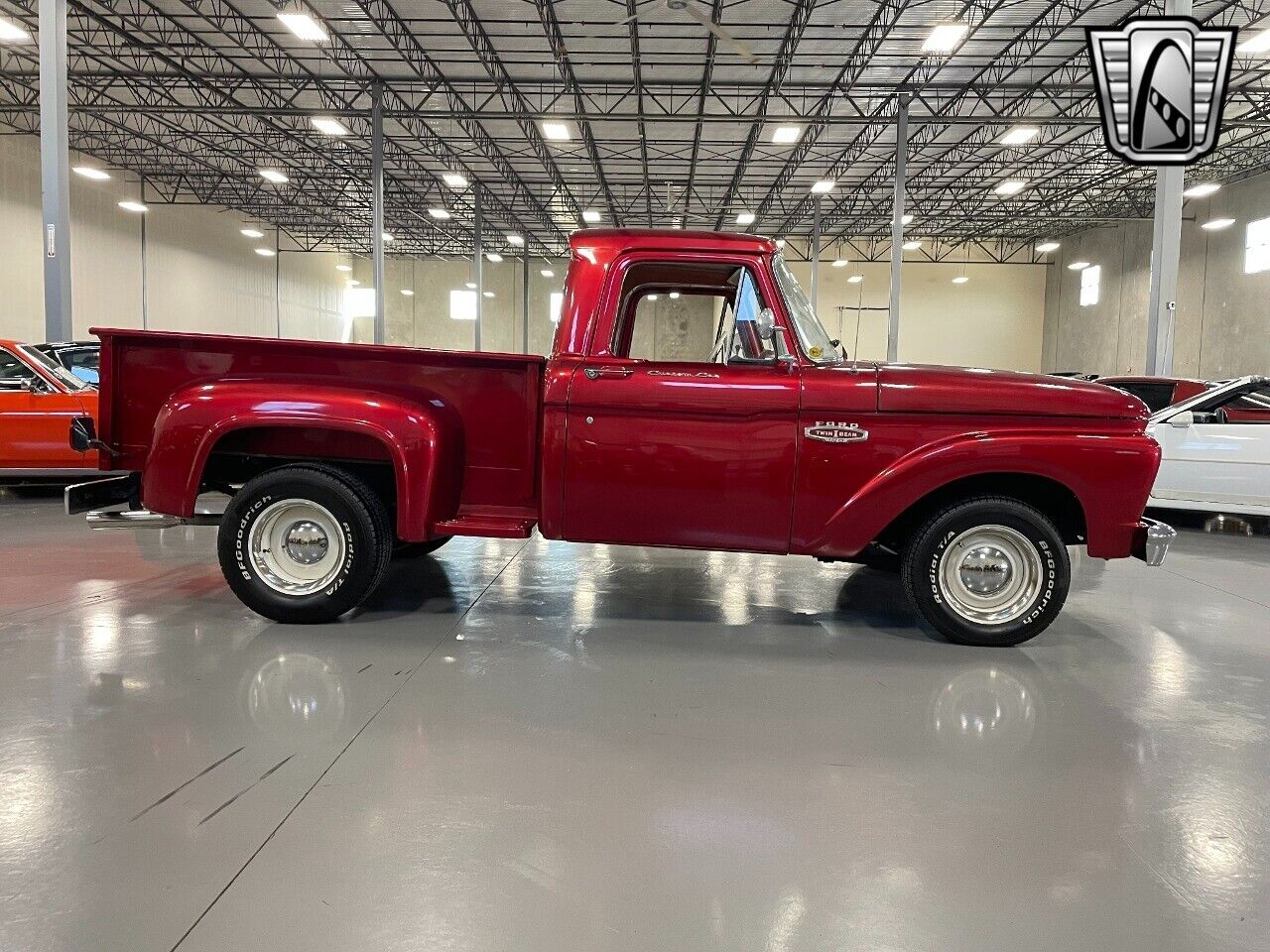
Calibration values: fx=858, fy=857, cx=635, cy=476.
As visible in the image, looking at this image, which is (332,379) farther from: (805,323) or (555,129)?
(555,129)

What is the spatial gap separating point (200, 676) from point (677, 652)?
2159 mm

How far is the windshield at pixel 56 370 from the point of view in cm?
827

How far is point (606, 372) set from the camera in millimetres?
4262

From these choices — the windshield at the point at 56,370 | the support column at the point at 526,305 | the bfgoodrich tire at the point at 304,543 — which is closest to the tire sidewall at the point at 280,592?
the bfgoodrich tire at the point at 304,543

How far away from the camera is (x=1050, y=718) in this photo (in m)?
3.48

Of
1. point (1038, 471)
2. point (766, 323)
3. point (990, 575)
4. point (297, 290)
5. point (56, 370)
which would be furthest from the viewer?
point (297, 290)

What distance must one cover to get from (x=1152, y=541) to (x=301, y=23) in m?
15.7

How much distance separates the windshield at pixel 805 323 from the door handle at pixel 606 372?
879 mm

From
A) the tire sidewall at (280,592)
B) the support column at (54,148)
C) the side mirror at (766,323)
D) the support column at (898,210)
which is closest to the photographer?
the side mirror at (766,323)

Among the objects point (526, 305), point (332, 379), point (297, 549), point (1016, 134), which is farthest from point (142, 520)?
point (526, 305)

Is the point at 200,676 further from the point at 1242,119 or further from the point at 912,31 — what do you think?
the point at 1242,119

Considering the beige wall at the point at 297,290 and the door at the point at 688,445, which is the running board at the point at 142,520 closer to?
the door at the point at 688,445

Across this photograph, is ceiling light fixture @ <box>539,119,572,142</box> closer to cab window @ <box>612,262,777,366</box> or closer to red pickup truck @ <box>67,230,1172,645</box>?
cab window @ <box>612,262,777,366</box>

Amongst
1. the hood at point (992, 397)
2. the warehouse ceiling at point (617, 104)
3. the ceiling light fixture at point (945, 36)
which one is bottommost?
the hood at point (992, 397)
